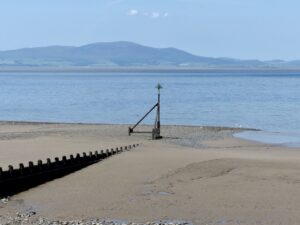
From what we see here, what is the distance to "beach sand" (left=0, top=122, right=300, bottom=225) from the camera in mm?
20297

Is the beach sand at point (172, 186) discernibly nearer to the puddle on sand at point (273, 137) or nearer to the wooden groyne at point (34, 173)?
the wooden groyne at point (34, 173)

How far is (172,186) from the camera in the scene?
24516 mm

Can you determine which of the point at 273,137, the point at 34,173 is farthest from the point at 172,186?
the point at 273,137

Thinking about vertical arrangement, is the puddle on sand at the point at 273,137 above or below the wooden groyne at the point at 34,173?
below

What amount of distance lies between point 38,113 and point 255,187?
194 feet

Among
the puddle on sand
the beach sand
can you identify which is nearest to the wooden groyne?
the beach sand

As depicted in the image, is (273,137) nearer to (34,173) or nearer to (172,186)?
(172,186)

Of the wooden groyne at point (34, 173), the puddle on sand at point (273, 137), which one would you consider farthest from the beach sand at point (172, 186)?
the puddle on sand at point (273, 137)

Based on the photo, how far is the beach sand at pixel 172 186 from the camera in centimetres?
2030

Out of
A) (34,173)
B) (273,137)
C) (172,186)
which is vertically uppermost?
(34,173)

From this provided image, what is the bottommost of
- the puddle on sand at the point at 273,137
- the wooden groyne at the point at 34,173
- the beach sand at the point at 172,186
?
the puddle on sand at the point at 273,137

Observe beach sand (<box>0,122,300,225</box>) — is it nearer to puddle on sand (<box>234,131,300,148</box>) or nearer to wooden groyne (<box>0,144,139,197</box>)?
wooden groyne (<box>0,144,139,197</box>)

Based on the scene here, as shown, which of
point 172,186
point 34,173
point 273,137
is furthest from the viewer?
point 273,137

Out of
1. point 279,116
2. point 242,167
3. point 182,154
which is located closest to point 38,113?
point 279,116
